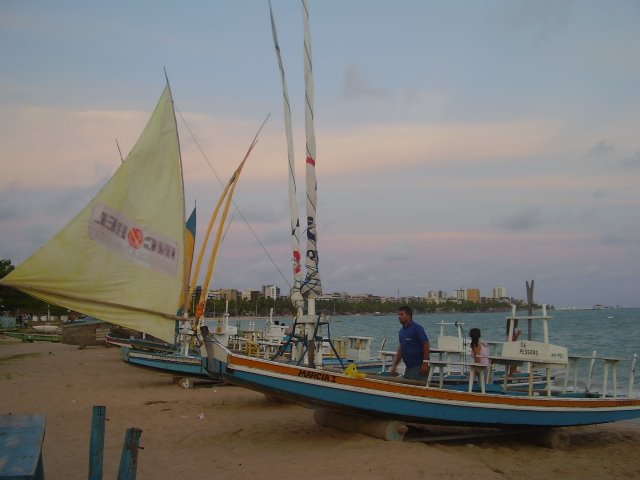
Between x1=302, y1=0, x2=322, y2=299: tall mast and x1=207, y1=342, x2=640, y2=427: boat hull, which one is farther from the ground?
x1=302, y1=0, x2=322, y2=299: tall mast

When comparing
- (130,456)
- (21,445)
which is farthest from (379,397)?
(21,445)

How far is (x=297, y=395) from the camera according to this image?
923 cm

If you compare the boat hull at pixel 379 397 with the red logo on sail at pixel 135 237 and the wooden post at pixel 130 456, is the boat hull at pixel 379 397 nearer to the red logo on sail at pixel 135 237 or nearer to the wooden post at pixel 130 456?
the red logo on sail at pixel 135 237

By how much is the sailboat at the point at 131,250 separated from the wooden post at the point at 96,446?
8.87 ft

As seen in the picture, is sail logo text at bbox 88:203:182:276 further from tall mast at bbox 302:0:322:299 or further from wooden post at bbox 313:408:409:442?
wooden post at bbox 313:408:409:442

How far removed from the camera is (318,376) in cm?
918

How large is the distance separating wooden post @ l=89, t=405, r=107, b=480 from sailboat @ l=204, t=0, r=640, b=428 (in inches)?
107

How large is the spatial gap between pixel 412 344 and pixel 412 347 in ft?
0.20

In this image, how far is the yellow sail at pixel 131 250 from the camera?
880 cm

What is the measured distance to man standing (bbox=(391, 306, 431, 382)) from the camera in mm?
10352

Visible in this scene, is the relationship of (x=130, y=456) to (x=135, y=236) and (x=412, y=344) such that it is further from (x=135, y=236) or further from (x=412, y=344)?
(x=412, y=344)

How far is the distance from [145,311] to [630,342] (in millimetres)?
46823

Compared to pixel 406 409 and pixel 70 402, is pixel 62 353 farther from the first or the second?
pixel 406 409

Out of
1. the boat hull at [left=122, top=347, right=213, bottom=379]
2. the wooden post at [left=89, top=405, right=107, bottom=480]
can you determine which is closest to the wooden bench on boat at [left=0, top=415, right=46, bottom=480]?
the wooden post at [left=89, top=405, right=107, bottom=480]
